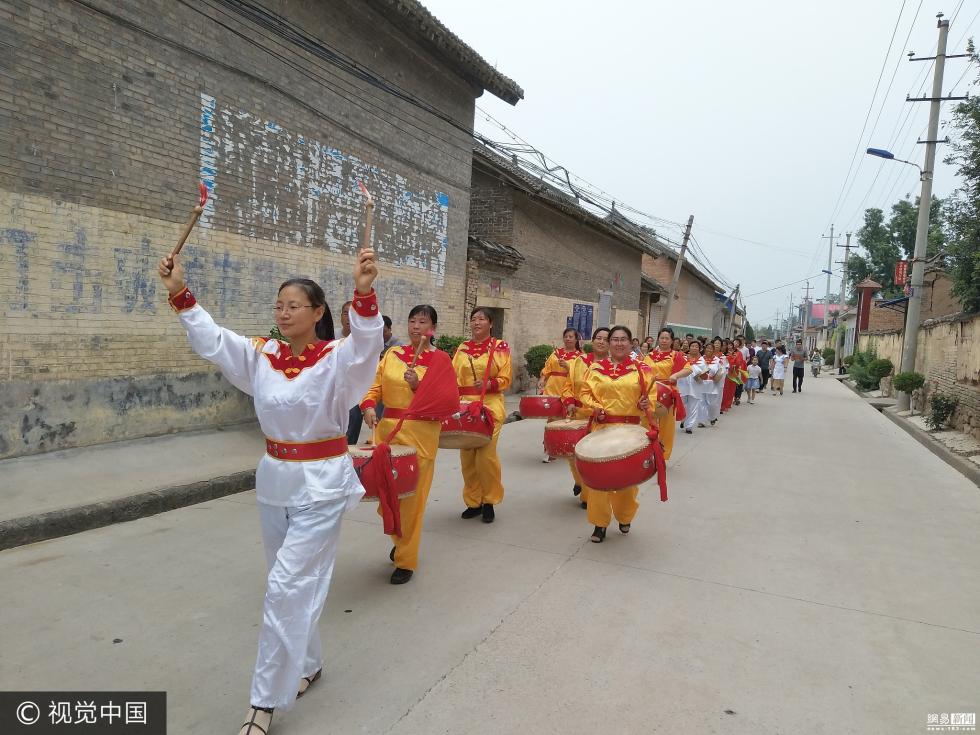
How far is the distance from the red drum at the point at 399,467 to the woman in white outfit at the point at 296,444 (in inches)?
25.8

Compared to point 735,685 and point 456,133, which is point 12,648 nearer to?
point 735,685

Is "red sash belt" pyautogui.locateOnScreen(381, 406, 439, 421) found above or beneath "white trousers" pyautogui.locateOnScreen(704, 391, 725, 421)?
above

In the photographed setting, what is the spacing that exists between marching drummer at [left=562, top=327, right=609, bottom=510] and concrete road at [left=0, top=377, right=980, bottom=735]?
0.24 metres

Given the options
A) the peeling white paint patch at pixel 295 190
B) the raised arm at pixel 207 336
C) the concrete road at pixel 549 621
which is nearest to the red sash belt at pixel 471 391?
the concrete road at pixel 549 621

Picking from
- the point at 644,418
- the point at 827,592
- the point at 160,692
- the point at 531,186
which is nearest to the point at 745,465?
the point at 644,418

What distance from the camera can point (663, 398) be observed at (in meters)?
6.18

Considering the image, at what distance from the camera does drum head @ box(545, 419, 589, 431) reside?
6.20 meters

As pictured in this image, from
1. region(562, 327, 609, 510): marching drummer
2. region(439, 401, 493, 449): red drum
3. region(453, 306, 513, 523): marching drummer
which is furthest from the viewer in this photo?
region(562, 327, 609, 510): marching drummer

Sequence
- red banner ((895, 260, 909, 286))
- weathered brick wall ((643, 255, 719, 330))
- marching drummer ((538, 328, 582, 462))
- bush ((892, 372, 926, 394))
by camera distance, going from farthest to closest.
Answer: weathered brick wall ((643, 255, 719, 330))
red banner ((895, 260, 909, 286))
bush ((892, 372, 926, 394))
marching drummer ((538, 328, 582, 462))

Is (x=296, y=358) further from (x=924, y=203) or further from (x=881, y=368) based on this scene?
(x=881, y=368)

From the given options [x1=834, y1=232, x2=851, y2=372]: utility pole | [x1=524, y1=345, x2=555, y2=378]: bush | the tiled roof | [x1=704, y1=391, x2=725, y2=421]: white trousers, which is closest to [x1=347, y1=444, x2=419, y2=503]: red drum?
the tiled roof

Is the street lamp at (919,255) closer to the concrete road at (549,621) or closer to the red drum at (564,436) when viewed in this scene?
the concrete road at (549,621)

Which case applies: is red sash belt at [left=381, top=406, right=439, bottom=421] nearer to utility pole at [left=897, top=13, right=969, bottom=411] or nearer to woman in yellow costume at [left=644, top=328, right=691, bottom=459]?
woman in yellow costume at [left=644, top=328, right=691, bottom=459]

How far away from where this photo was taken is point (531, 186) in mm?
16125
